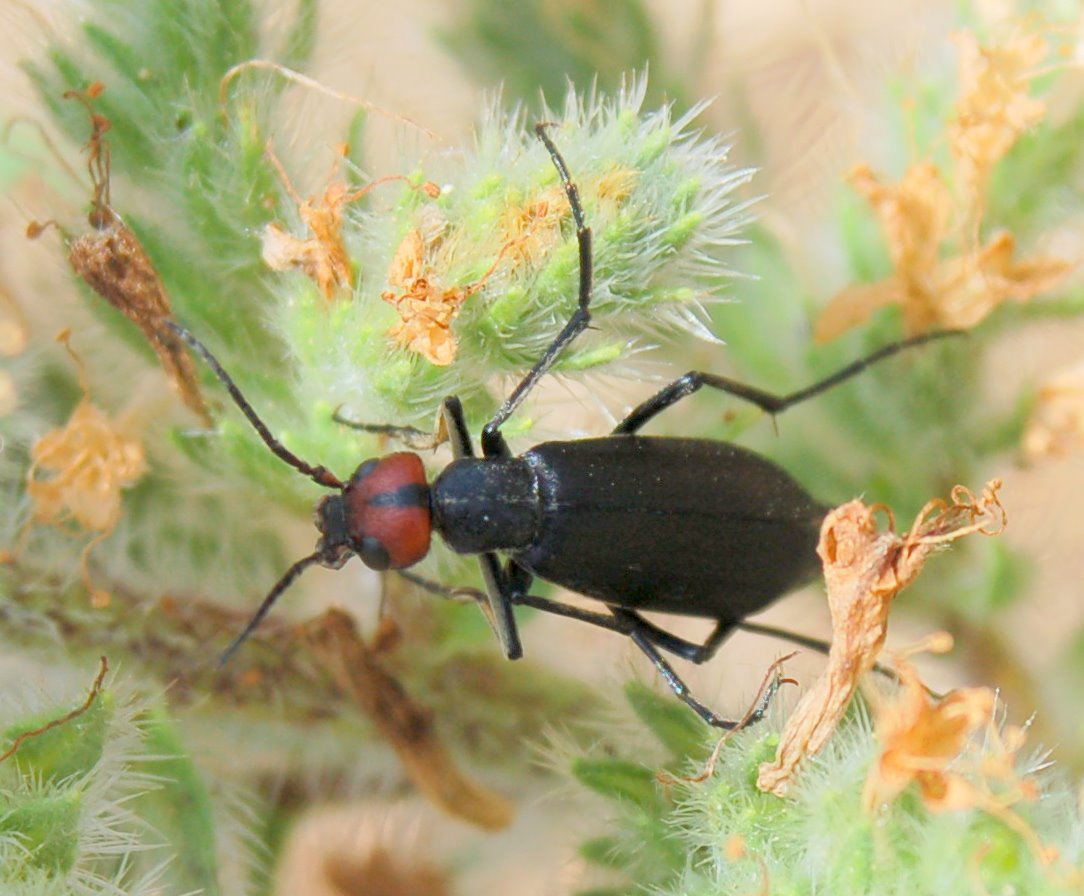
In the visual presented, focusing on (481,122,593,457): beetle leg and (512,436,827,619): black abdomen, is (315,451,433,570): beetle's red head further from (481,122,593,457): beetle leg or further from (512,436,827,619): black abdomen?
(512,436,827,619): black abdomen

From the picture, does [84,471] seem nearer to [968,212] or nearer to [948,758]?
[948,758]

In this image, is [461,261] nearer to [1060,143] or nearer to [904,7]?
[1060,143]

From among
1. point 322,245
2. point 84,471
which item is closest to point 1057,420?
point 322,245

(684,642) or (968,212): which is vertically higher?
(968,212)

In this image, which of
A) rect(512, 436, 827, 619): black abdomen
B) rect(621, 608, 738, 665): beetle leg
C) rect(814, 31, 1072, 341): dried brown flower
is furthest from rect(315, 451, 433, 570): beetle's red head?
rect(814, 31, 1072, 341): dried brown flower

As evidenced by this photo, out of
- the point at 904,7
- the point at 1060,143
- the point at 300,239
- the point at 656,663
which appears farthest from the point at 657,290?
the point at 904,7

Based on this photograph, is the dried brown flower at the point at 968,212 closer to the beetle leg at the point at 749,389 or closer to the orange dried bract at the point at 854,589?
the beetle leg at the point at 749,389
